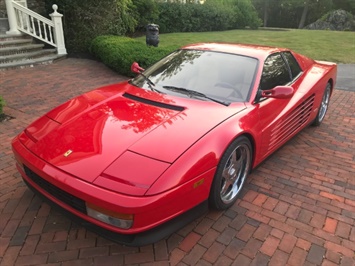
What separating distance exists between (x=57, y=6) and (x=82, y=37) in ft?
3.77

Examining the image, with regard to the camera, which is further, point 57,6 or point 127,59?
point 57,6

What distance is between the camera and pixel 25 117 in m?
→ 4.91

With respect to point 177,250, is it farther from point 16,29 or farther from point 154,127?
point 16,29

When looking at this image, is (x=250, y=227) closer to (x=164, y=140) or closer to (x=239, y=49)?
(x=164, y=140)

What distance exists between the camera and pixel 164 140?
2379 millimetres

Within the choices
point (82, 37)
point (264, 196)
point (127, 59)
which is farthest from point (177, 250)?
point (82, 37)

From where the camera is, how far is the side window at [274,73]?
10.8ft

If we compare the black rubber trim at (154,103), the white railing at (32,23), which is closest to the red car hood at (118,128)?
the black rubber trim at (154,103)

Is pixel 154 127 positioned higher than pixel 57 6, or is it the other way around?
pixel 57 6

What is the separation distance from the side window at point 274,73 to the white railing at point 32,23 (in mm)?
→ 7866

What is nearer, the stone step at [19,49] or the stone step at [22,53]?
the stone step at [22,53]

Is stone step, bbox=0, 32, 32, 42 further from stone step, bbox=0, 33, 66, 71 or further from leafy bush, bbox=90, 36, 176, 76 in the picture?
leafy bush, bbox=90, 36, 176, 76

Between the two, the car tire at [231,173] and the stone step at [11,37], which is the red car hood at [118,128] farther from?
the stone step at [11,37]

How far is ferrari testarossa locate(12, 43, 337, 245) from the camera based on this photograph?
207 centimetres
